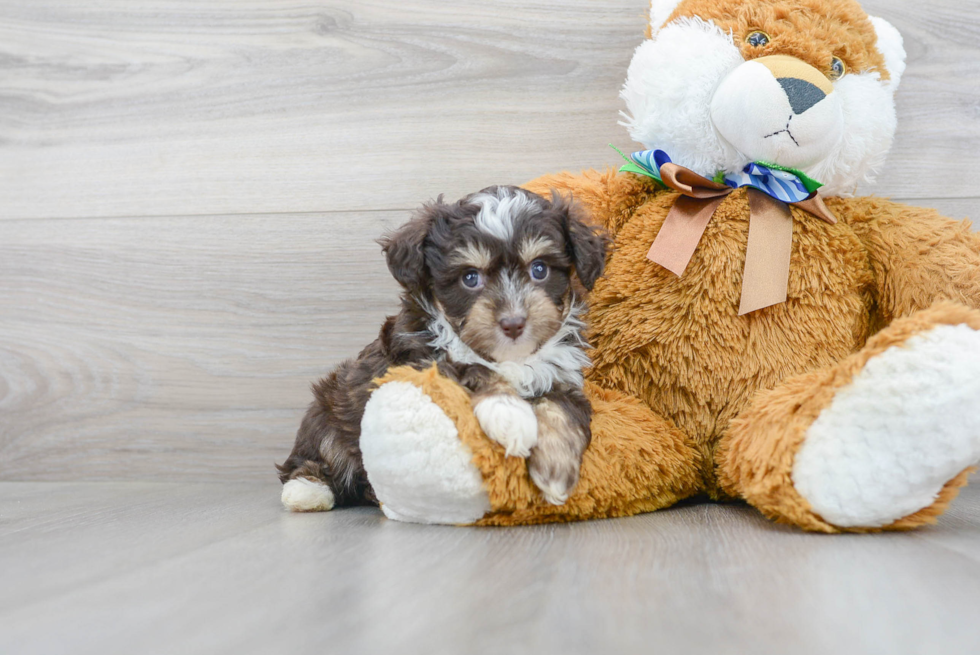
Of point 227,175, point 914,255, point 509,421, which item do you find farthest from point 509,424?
point 227,175

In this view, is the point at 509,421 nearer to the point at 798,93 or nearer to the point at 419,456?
the point at 419,456

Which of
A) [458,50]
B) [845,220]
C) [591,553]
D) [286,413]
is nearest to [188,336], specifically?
[286,413]

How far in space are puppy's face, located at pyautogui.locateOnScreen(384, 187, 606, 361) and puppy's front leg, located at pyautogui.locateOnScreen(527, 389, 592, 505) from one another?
0.39 feet

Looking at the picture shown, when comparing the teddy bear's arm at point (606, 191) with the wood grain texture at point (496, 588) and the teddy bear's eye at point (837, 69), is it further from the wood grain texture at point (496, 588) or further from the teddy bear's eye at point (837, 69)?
the wood grain texture at point (496, 588)

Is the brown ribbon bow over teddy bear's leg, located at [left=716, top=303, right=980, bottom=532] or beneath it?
over

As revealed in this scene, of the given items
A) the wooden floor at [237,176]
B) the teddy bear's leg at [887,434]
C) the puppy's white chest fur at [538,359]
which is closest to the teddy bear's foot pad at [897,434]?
the teddy bear's leg at [887,434]

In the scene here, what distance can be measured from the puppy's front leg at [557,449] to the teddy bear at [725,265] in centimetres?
3

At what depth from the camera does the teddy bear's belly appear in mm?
1522

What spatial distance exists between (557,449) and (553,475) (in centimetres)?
4

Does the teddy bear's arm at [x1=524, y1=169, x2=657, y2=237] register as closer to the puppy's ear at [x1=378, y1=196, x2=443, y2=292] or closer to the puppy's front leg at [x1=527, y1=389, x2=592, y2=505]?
the puppy's ear at [x1=378, y1=196, x2=443, y2=292]

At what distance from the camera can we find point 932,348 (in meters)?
1.17

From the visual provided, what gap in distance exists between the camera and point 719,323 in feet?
5.02

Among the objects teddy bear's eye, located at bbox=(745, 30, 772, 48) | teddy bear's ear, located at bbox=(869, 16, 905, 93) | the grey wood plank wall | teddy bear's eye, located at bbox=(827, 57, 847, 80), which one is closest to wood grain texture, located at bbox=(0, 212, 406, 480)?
the grey wood plank wall

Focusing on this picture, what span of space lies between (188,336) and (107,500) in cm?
48
